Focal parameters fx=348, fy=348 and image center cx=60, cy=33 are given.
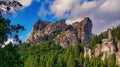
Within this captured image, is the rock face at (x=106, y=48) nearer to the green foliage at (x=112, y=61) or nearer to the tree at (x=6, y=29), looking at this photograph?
the green foliage at (x=112, y=61)

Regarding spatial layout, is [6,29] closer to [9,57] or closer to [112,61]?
[9,57]

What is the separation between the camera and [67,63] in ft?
546

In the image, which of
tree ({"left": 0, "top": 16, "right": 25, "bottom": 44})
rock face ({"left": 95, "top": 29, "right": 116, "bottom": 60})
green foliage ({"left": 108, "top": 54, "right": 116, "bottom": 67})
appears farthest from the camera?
rock face ({"left": 95, "top": 29, "right": 116, "bottom": 60})

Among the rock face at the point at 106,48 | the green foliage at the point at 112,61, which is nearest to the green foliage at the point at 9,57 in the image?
the green foliage at the point at 112,61

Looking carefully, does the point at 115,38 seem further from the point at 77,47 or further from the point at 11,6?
the point at 11,6

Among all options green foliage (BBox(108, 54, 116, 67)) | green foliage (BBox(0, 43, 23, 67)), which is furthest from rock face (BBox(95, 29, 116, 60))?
green foliage (BBox(0, 43, 23, 67))

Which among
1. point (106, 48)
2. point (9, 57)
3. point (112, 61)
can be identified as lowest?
point (9, 57)

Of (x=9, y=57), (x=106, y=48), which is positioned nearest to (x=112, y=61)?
(x=106, y=48)

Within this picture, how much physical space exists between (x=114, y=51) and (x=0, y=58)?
445 ft

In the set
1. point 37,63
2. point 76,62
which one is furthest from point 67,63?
point 37,63

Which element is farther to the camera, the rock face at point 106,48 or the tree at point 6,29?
the rock face at point 106,48

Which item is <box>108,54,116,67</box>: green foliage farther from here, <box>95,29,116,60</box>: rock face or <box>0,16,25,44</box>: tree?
<box>0,16,25,44</box>: tree

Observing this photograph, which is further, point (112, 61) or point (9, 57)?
point (112, 61)

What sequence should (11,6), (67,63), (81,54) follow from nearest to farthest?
(11,6) < (67,63) < (81,54)
